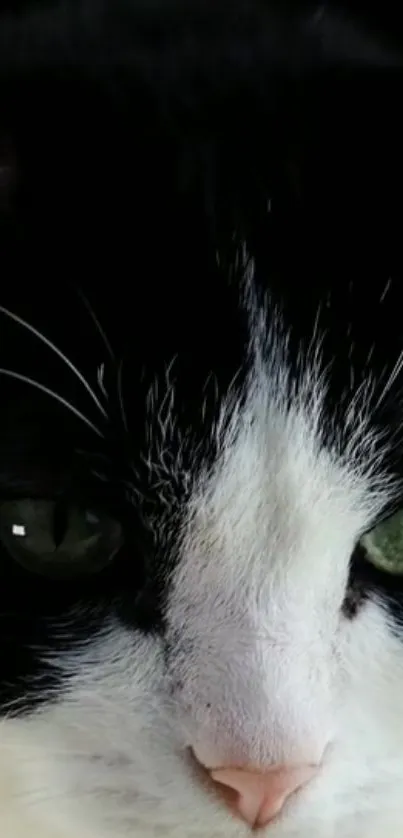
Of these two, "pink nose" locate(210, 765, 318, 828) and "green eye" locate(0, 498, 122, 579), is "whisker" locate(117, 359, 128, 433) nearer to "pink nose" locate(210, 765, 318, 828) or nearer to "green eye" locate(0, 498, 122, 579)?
"green eye" locate(0, 498, 122, 579)

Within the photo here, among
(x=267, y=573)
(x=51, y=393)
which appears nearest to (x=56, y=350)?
(x=51, y=393)

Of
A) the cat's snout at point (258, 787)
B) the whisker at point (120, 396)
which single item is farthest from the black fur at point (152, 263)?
the cat's snout at point (258, 787)

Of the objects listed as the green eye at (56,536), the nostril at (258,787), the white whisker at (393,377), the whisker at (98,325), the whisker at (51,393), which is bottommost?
the nostril at (258,787)

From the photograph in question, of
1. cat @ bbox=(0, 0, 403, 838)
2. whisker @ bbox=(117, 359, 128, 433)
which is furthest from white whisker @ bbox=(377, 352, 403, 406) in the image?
whisker @ bbox=(117, 359, 128, 433)

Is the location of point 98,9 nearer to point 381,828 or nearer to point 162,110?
point 162,110

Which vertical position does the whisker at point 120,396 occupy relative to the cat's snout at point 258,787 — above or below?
above

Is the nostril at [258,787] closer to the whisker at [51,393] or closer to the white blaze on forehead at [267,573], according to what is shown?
the white blaze on forehead at [267,573]

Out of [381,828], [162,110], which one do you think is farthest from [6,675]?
[162,110]
